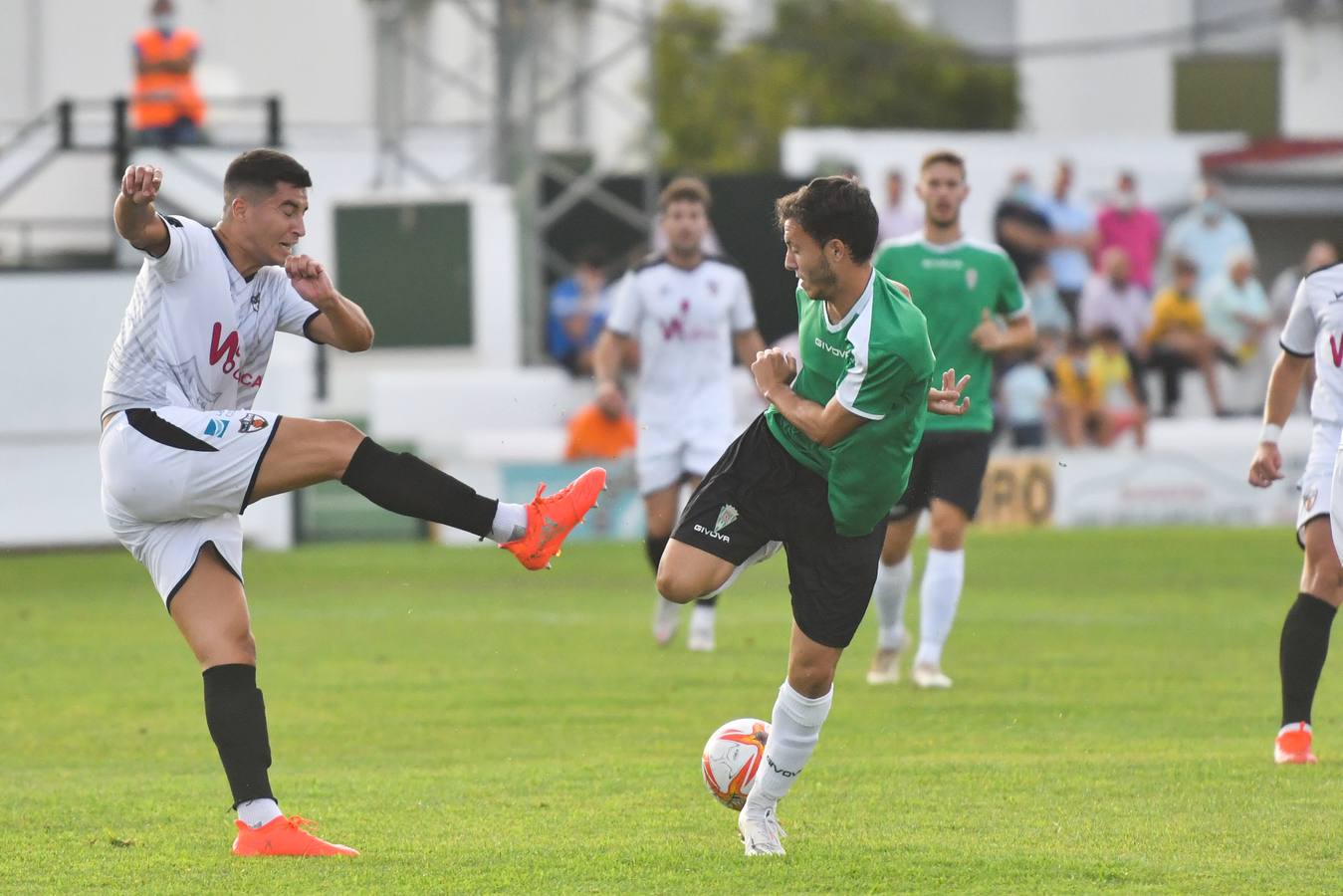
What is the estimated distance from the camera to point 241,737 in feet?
22.6

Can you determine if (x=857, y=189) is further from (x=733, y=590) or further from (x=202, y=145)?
(x=202, y=145)

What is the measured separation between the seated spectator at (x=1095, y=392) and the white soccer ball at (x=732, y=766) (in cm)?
1776

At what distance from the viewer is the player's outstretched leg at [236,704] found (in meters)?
6.88

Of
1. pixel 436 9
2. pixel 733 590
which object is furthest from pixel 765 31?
pixel 733 590

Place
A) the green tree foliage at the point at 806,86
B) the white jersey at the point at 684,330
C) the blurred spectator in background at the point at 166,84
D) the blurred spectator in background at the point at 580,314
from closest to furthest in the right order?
the white jersey at the point at 684,330 → the blurred spectator in background at the point at 166,84 → the blurred spectator in background at the point at 580,314 → the green tree foliage at the point at 806,86

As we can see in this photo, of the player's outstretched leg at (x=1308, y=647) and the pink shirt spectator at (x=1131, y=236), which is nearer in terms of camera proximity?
the player's outstretched leg at (x=1308, y=647)

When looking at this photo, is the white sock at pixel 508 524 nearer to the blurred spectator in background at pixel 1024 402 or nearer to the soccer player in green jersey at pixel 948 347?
the soccer player in green jersey at pixel 948 347

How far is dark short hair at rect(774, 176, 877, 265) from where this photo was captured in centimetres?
682

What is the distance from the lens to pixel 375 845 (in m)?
7.14

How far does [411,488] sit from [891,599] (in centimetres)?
510

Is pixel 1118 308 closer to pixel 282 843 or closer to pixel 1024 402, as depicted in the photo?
pixel 1024 402

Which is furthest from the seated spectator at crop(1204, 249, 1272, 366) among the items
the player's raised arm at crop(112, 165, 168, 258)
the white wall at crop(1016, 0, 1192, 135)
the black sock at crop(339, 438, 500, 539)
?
the white wall at crop(1016, 0, 1192, 135)

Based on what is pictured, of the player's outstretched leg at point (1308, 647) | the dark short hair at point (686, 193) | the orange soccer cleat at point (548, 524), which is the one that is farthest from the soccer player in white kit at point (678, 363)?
the orange soccer cleat at point (548, 524)

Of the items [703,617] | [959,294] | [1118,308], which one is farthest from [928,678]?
[1118,308]
